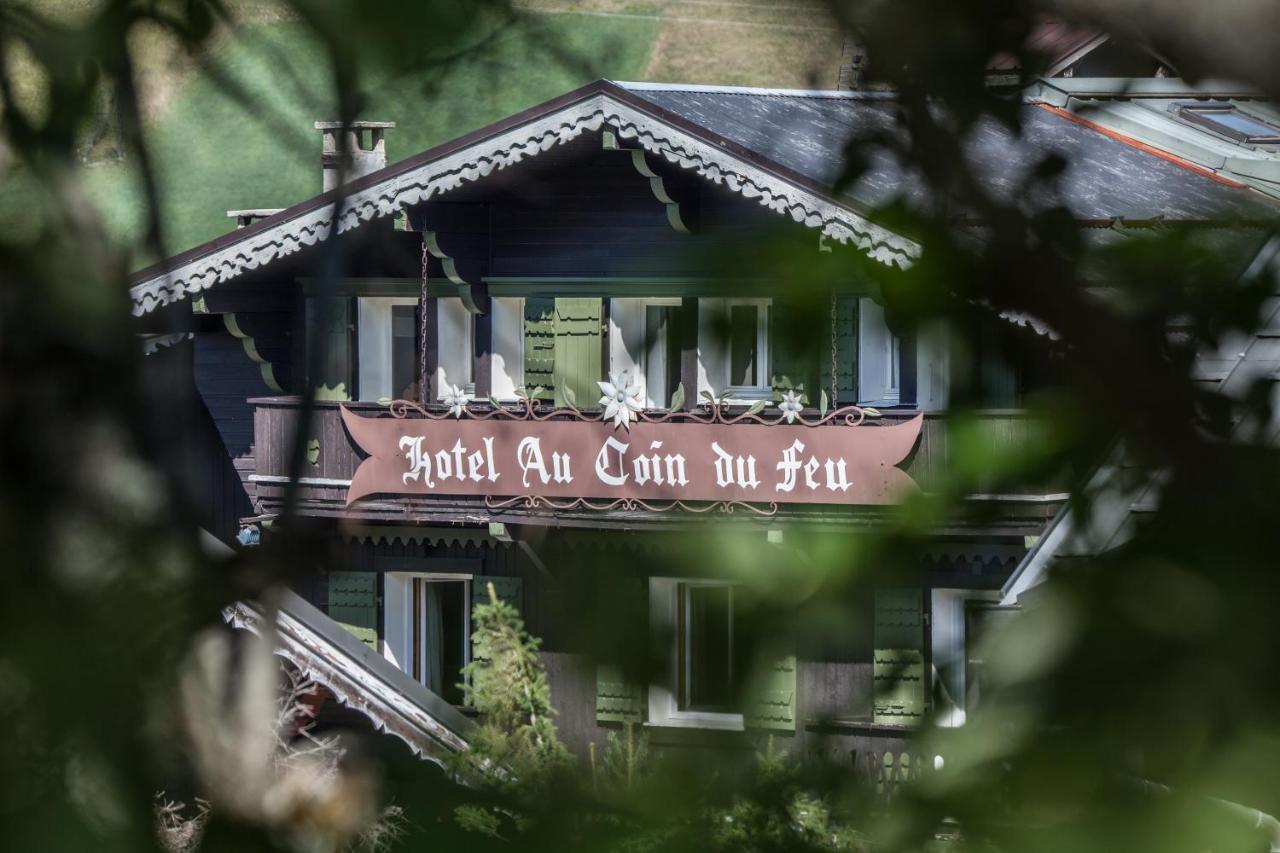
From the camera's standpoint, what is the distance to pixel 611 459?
15883 millimetres

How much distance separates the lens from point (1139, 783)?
131 centimetres

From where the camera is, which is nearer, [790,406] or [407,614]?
[790,406]

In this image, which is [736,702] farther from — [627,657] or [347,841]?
[347,841]

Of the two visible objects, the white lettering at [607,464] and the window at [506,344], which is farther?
the window at [506,344]

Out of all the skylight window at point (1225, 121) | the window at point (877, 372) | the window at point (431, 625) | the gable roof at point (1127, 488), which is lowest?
the window at point (431, 625)

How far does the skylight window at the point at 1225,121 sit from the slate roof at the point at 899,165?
0.66 meters

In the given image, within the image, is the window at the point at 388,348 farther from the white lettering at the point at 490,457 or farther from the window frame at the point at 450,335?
the white lettering at the point at 490,457

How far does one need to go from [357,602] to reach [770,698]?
1636 cm

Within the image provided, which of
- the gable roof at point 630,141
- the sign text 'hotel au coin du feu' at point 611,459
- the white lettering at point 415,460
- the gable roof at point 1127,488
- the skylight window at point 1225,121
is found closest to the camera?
the gable roof at point 1127,488

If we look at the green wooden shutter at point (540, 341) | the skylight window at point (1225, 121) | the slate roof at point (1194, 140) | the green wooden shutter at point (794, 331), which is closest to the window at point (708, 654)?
the green wooden shutter at point (794, 331)

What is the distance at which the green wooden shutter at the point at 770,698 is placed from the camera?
138cm

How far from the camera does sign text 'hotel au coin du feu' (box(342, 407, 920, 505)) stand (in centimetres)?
1541

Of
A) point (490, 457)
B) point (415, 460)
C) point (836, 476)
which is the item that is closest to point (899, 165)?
point (836, 476)

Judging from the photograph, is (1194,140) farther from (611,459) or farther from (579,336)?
(611,459)
